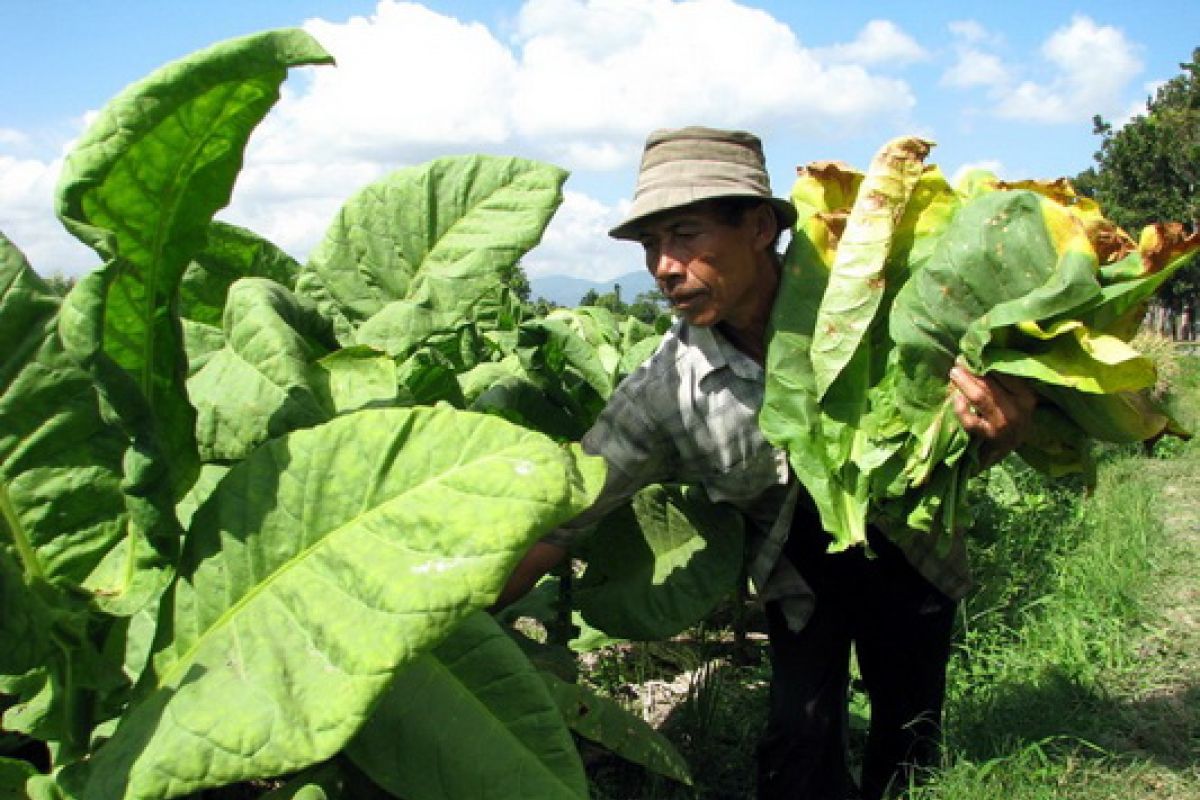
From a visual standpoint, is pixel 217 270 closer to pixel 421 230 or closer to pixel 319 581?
pixel 421 230

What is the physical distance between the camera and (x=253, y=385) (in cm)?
170

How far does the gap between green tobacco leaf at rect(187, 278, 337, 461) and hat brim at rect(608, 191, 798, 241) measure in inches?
35.9

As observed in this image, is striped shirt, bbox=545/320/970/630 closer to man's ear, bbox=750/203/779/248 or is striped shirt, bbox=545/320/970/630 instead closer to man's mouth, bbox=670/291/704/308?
man's mouth, bbox=670/291/704/308

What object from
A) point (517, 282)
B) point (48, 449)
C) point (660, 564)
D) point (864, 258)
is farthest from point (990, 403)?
point (517, 282)

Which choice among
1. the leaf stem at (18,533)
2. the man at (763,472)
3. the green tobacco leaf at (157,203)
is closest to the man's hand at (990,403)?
the man at (763,472)

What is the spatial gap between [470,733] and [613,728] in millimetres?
745

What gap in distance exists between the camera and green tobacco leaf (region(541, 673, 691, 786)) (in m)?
2.29

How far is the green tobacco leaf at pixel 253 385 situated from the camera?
168cm

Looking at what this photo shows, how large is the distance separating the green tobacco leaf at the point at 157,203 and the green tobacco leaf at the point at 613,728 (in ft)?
3.23

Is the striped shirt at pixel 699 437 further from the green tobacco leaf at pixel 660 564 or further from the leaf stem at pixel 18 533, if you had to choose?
Result: the leaf stem at pixel 18 533

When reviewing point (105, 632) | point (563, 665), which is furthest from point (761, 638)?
point (105, 632)

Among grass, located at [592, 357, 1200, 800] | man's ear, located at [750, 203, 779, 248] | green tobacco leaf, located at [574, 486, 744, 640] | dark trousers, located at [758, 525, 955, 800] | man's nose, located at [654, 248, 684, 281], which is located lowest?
grass, located at [592, 357, 1200, 800]

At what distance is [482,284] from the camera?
7.50ft

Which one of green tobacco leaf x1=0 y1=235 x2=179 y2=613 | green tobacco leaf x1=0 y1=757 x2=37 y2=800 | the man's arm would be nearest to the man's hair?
the man's arm
